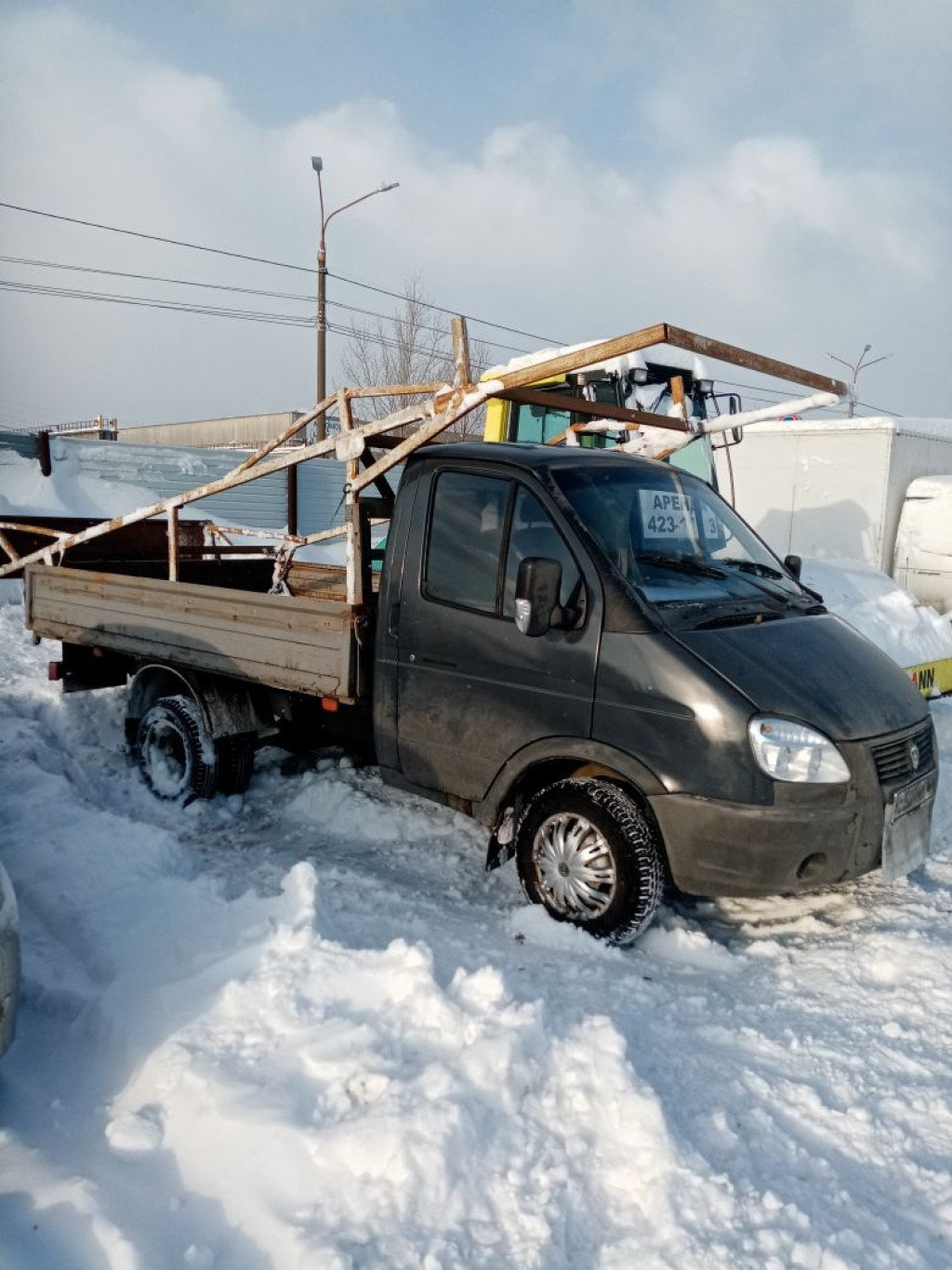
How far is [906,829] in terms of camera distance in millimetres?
3807

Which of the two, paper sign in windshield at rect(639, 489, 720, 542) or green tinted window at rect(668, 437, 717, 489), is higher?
green tinted window at rect(668, 437, 717, 489)

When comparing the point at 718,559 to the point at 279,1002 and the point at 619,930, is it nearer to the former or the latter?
the point at 619,930

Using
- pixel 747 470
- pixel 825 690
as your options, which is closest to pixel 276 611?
pixel 825 690

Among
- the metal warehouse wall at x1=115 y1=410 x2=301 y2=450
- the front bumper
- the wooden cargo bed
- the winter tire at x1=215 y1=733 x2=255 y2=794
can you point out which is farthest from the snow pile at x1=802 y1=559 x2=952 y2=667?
the metal warehouse wall at x1=115 y1=410 x2=301 y2=450

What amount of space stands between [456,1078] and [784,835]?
160cm

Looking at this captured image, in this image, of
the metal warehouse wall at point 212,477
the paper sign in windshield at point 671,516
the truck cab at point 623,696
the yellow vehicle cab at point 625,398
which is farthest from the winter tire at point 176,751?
the metal warehouse wall at point 212,477

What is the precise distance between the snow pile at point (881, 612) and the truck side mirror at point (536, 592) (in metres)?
4.10

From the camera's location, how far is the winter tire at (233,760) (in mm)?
5570

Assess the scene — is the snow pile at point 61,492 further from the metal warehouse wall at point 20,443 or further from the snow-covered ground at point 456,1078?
the snow-covered ground at point 456,1078

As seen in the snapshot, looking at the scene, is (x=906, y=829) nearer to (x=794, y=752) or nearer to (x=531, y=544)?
(x=794, y=752)

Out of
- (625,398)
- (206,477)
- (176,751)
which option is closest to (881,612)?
(625,398)

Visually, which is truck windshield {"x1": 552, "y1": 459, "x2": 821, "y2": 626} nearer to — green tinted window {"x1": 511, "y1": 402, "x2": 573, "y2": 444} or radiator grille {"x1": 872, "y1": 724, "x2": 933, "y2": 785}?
radiator grille {"x1": 872, "y1": 724, "x2": 933, "y2": 785}

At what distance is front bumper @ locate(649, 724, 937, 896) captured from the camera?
3551mm

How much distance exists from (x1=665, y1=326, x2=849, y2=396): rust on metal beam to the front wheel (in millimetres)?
1906
